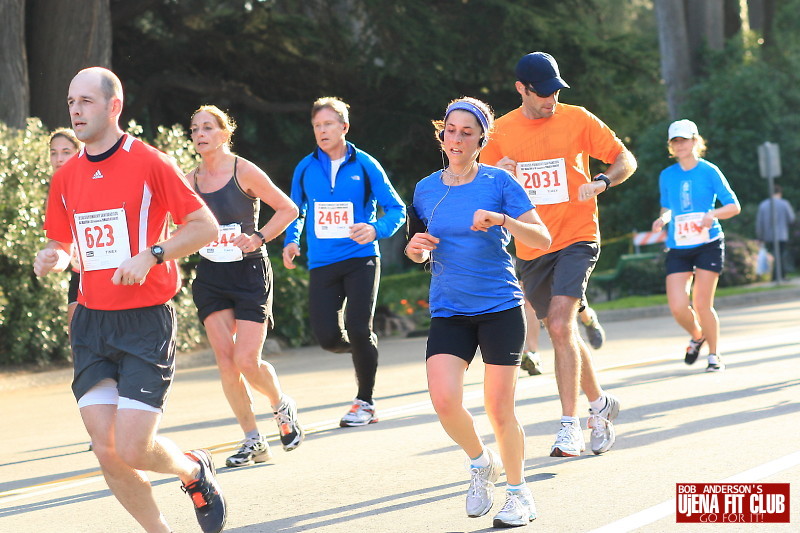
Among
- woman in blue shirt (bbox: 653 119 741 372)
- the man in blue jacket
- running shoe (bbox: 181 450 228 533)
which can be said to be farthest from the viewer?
woman in blue shirt (bbox: 653 119 741 372)

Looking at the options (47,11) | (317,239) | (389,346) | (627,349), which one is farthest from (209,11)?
(317,239)

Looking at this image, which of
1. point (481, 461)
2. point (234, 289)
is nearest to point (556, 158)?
point (234, 289)

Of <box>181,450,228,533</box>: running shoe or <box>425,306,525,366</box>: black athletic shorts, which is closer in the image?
<box>181,450,228,533</box>: running shoe

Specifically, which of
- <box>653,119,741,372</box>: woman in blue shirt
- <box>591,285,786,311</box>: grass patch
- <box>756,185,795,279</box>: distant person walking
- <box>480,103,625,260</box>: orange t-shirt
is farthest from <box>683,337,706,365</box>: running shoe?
<box>756,185,795,279</box>: distant person walking

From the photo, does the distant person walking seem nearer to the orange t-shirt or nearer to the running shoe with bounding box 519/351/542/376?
the running shoe with bounding box 519/351/542/376

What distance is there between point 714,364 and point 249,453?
496 cm

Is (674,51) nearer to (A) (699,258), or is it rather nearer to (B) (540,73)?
(A) (699,258)

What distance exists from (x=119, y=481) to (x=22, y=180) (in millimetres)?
8782

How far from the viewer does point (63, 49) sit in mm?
16797

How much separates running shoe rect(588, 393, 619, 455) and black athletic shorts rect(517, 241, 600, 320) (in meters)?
0.65

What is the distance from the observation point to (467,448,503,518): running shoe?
5703 millimetres

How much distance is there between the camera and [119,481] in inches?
200

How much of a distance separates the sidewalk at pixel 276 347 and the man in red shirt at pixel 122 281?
808 cm

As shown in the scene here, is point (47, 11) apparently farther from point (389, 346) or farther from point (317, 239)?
point (317, 239)
